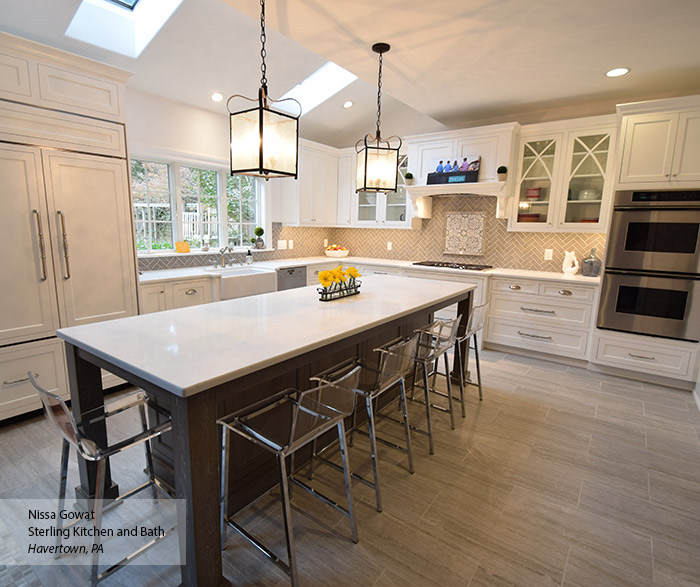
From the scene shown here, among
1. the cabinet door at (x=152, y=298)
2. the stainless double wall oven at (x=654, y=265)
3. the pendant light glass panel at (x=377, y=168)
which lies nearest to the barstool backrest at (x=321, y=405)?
the pendant light glass panel at (x=377, y=168)

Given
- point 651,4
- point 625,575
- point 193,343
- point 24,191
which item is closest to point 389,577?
point 625,575

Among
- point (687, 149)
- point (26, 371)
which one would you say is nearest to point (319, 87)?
point (687, 149)

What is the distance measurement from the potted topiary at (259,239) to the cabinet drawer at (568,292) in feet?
11.0

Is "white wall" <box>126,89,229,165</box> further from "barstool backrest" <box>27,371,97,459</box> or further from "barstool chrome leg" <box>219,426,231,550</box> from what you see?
"barstool chrome leg" <box>219,426,231,550</box>

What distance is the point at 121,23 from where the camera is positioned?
3182 millimetres

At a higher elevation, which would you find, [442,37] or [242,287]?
[442,37]

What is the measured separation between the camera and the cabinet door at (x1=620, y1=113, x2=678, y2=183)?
332 cm

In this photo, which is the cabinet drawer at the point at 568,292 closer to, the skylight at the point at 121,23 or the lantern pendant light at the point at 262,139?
the lantern pendant light at the point at 262,139

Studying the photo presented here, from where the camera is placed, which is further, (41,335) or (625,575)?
(41,335)

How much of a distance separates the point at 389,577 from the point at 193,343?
1261mm

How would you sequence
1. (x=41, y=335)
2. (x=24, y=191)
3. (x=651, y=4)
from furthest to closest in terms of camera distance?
(x=41, y=335) < (x=24, y=191) < (x=651, y=4)

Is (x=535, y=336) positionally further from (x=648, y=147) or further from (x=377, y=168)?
(x=377, y=168)

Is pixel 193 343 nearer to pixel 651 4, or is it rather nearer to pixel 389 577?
pixel 389 577

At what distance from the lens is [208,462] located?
135cm
